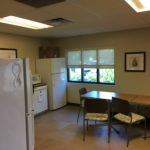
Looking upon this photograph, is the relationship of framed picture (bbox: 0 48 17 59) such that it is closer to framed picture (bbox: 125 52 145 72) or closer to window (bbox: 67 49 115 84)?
window (bbox: 67 49 115 84)

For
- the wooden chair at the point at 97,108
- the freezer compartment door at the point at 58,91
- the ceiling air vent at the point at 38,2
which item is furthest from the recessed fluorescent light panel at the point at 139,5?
the freezer compartment door at the point at 58,91

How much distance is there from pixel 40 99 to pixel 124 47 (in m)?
2.82

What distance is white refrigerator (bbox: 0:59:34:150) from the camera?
1.57m

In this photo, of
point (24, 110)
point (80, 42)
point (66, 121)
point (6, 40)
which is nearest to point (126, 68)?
point (80, 42)

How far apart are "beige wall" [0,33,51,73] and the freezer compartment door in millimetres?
842

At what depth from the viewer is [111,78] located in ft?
18.0

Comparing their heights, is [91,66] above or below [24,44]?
below

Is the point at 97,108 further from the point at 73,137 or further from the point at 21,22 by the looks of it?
the point at 21,22

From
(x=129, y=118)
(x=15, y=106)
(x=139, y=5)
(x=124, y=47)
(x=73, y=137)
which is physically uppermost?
(x=139, y=5)

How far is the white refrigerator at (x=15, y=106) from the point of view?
1572 millimetres

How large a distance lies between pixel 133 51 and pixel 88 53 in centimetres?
145

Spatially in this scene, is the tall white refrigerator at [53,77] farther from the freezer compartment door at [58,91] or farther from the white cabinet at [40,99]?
the white cabinet at [40,99]

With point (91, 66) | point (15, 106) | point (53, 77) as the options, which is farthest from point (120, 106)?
point (53, 77)

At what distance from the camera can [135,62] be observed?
496cm
